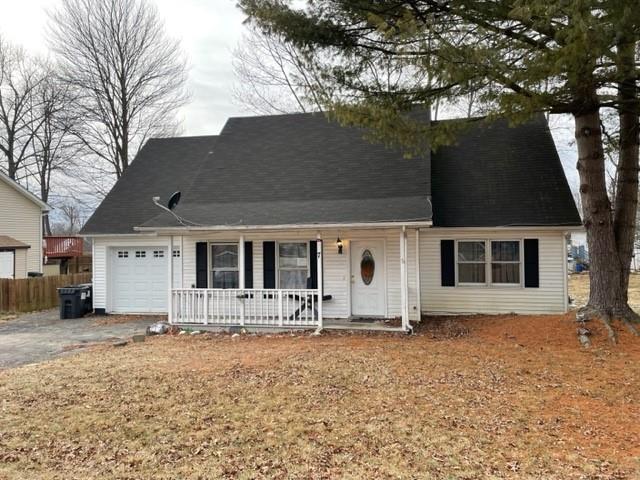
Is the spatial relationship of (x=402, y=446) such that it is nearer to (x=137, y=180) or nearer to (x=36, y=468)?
(x=36, y=468)

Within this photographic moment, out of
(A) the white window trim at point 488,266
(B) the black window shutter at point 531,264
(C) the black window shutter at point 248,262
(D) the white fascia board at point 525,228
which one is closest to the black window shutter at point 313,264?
(C) the black window shutter at point 248,262

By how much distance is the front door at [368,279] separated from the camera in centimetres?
1077

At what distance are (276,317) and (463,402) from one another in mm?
6299

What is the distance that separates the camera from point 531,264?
1072cm

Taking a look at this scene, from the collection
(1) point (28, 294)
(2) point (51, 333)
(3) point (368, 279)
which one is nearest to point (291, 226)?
(3) point (368, 279)

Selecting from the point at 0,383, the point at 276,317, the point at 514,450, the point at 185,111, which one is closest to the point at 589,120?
the point at 514,450

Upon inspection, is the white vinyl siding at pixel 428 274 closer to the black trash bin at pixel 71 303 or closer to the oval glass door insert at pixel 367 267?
the oval glass door insert at pixel 367 267

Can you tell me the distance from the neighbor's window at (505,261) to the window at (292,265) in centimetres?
474

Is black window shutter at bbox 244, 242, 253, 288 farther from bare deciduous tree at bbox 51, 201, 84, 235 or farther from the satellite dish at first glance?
bare deciduous tree at bbox 51, 201, 84, 235

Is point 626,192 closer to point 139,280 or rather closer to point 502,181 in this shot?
point 502,181

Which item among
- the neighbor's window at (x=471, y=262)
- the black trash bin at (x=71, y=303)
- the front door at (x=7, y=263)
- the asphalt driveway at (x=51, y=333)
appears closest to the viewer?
the asphalt driveway at (x=51, y=333)

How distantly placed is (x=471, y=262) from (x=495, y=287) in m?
0.84

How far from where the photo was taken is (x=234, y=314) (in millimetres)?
10617

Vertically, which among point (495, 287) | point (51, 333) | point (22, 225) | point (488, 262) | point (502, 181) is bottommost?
point (51, 333)
